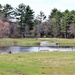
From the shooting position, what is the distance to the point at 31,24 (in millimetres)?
107438

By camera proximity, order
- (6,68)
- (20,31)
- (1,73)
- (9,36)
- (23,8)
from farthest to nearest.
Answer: (23,8) → (20,31) → (9,36) → (6,68) → (1,73)

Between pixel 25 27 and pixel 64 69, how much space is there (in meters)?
82.7

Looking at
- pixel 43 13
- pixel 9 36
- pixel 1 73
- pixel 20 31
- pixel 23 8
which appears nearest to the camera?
pixel 1 73

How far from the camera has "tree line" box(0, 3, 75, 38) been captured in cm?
9450

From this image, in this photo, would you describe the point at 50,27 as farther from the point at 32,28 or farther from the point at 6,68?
the point at 6,68

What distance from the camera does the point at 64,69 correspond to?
18.6m

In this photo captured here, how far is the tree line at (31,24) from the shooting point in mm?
94500

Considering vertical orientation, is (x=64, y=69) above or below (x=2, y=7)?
below

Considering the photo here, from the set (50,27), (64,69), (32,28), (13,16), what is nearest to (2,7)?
(13,16)

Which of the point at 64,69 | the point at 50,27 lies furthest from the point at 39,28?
the point at 64,69

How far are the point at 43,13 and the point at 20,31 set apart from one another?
844 inches

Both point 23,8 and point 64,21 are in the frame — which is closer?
point 64,21

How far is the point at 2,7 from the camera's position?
349 feet

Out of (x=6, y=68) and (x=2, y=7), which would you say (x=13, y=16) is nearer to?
(x=2, y=7)
